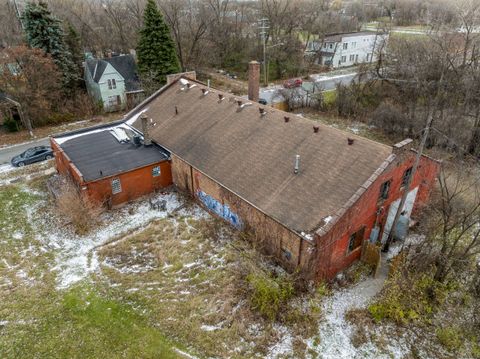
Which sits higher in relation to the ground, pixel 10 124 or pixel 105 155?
pixel 105 155

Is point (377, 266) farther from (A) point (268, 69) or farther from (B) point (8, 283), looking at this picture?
(A) point (268, 69)

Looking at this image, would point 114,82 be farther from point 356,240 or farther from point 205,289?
point 356,240

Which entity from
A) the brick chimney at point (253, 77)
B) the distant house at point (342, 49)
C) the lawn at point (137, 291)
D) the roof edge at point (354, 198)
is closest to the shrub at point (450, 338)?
the lawn at point (137, 291)

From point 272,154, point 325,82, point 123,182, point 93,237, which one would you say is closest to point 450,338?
point 272,154

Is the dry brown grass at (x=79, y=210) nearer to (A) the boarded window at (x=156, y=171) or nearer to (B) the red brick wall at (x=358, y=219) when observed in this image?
(A) the boarded window at (x=156, y=171)

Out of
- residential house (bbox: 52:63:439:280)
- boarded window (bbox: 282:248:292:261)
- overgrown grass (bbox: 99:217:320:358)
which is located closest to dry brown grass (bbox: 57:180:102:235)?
residential house (bbox: 52:63:439:280)

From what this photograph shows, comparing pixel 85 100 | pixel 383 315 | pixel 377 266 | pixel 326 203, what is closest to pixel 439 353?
pixel 383 315
